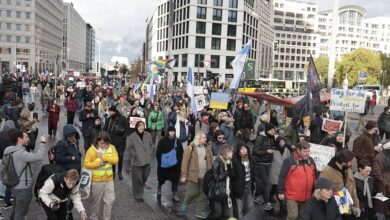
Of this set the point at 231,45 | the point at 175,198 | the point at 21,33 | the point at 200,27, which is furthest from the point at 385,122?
the point at 21,33

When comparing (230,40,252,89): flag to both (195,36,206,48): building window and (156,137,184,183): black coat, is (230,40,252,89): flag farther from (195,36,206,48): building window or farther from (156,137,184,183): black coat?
(195,36,206,48): building window

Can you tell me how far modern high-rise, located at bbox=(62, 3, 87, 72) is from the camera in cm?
15657

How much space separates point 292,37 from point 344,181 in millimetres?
142864

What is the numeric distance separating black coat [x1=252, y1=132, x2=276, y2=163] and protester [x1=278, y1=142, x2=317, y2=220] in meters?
1.56

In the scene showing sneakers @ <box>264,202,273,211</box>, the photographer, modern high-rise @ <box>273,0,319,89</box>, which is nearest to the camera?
the photographer

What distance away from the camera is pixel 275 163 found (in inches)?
312

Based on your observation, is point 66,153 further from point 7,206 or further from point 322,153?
point 322,153

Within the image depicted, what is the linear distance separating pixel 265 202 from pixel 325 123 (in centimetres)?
355

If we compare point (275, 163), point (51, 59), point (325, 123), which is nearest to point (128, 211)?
point (275, 163)

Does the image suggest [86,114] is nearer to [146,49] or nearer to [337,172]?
[337,172]

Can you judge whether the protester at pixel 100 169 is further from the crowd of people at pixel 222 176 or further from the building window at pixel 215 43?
the building window at pixel 215 43

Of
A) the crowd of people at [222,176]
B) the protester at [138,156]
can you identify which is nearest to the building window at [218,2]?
the crowd of people at [222,176]

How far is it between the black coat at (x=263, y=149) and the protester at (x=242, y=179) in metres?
0.77

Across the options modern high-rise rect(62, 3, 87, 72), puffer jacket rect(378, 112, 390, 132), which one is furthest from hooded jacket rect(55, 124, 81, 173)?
modern high-rise rect(62, 3, 87, 72)
